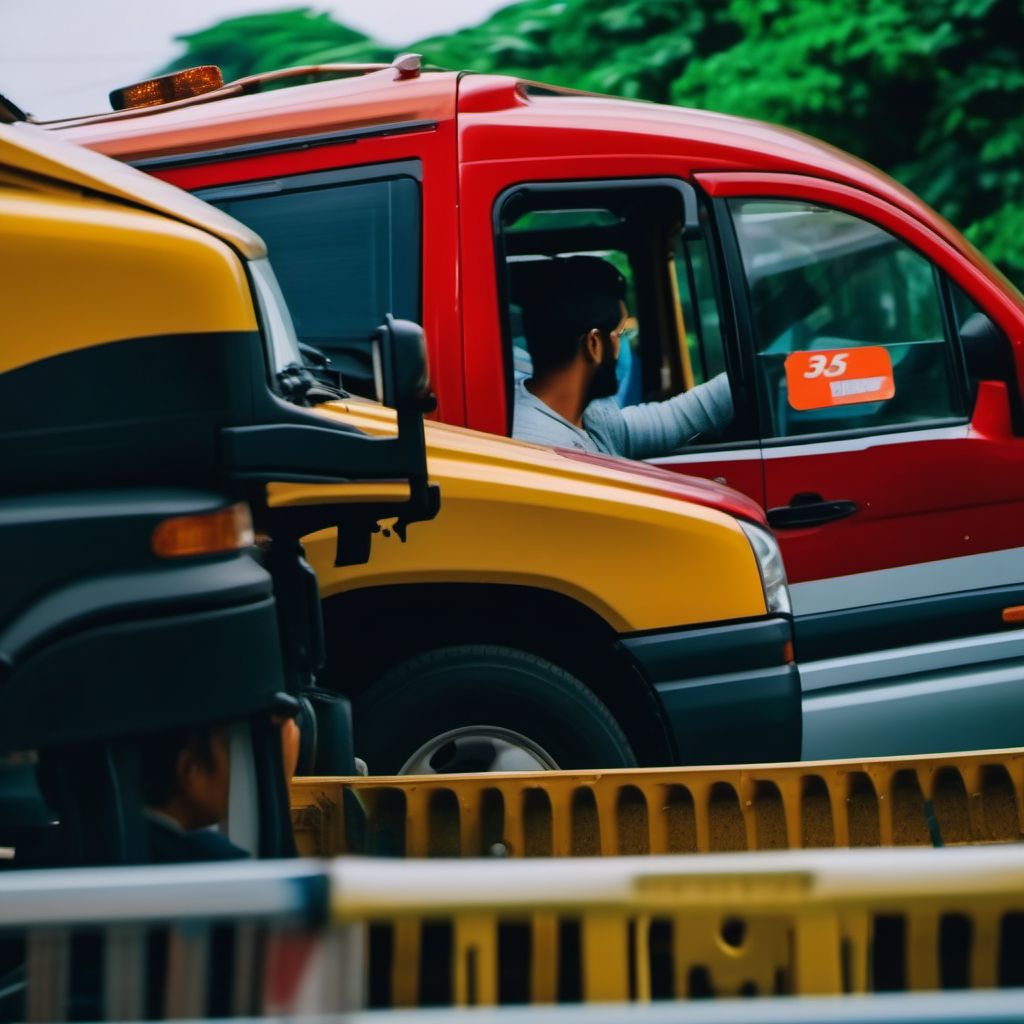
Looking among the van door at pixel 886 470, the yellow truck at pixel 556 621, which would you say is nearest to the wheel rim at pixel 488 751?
the yellow truck at pixel 556 621

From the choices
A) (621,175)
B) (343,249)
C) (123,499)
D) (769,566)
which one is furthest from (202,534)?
(621,175)

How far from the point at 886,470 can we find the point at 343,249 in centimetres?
177

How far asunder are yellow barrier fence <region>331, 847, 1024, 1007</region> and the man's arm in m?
2.49

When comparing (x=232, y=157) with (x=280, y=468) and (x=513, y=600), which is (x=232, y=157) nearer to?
(x=513, y=600)

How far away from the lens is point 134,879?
73.9 inches

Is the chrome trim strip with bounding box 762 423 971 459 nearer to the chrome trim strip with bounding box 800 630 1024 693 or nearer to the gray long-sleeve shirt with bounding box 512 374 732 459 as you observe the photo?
the gray long-sleeve shirt with bounding box 512 374 732 459

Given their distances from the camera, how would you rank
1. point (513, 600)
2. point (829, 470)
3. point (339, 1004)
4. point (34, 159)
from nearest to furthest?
point (339, 1004) → point (34, 159) → point (513, 600) → point (829, 470)

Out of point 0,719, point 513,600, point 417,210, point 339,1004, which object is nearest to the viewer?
point 339,1004

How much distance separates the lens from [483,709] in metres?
4.20

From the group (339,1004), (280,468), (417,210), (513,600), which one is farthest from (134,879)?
(417,210)

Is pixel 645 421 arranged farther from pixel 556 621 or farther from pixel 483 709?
pixel 483 709

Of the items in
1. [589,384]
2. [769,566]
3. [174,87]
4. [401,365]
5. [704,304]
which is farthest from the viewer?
[704,304]

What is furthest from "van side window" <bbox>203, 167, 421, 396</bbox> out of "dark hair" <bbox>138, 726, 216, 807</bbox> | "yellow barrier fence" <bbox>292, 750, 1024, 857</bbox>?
"dark hair" <bbox>138, 726, 216, 807</bbox>

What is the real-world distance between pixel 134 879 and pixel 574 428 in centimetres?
327
